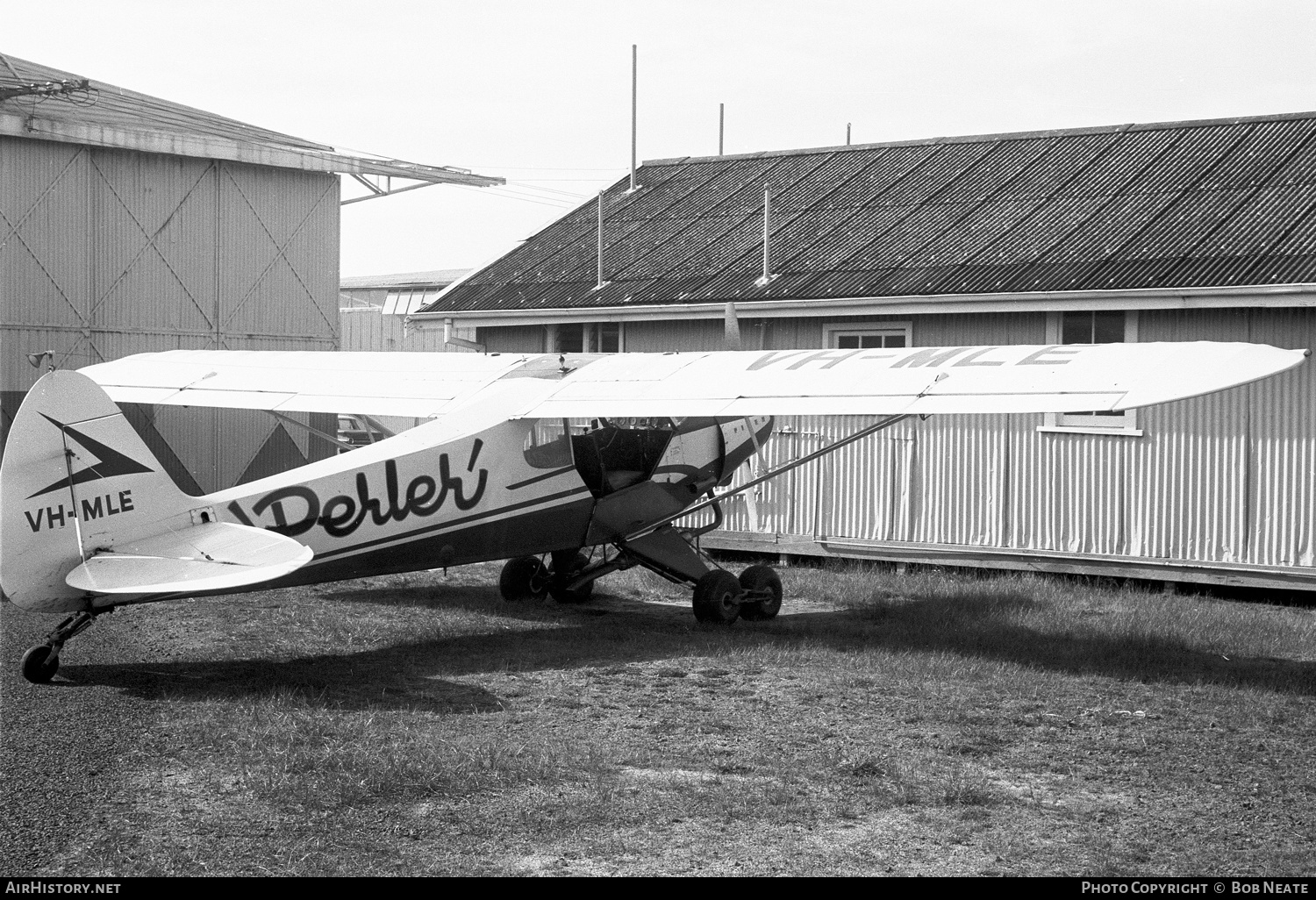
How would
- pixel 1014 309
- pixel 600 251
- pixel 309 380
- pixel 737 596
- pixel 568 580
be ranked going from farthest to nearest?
pixel 600 251 → pixel 1014 309 → pixel 309 380 → pixel 568 580 → pixel 737 596

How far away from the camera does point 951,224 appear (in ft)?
53.5

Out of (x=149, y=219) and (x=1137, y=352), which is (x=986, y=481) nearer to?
(x=1137, y=352)

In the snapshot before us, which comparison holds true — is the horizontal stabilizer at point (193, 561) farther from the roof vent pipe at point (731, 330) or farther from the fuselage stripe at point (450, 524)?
the roof vent pipe at point (731, 330)

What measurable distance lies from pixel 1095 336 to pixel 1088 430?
38.8 inches

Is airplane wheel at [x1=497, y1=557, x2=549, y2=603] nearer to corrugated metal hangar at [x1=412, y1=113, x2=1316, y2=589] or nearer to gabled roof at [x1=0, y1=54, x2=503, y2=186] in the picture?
corrugated metal hangar at [x1=412, y1=113, x2=1316, y2=589]

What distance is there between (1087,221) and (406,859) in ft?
40.4

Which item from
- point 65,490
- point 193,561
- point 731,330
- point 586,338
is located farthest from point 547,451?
point 586,338

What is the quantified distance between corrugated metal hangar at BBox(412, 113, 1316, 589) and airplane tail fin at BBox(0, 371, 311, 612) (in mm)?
6542

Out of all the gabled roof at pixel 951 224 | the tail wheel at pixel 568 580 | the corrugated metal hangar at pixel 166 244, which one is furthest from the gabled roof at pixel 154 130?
the tail wheel at pixel 568 580

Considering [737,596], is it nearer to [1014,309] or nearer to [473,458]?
[473,458]

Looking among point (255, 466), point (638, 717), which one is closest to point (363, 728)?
point (638, 717)

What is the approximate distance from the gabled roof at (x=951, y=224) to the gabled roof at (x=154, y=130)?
307 cm

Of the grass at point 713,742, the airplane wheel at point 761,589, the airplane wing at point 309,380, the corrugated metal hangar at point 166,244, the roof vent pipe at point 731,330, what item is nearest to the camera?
the grass at point 713,742

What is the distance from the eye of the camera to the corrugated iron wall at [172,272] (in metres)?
17.3
